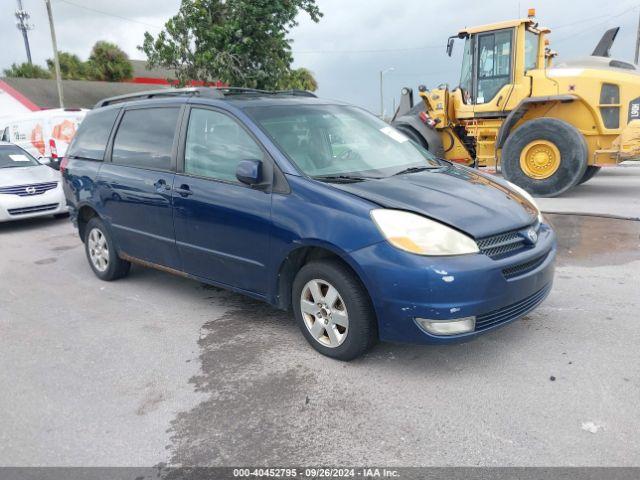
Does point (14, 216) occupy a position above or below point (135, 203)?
below

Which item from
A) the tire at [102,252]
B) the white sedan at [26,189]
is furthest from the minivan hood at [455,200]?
the white sedan at [26,189]

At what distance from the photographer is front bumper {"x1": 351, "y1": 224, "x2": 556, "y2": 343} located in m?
3.04

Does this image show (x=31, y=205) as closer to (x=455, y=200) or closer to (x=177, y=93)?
(x=177, y=93)

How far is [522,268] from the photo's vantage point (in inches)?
130

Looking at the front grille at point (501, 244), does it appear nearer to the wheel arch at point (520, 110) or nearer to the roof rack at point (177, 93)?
the roof rack at point (177, 93)

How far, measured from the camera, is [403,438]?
2.72 meters

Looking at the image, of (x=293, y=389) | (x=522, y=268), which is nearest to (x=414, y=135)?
A: (x=522, y=268)

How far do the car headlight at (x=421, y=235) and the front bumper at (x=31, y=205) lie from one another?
22.2ft

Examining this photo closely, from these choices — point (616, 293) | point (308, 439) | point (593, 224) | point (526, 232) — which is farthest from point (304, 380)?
point (593, 224)

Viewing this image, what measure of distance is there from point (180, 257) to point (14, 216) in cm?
560

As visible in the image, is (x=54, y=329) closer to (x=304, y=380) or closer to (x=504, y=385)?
(x=304, y=380)

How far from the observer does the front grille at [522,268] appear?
318 centimetres

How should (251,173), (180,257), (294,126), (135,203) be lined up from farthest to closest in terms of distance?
(135,203)
(180,257)
(294,126)
(251,173)

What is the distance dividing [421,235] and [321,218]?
66 centimetres
